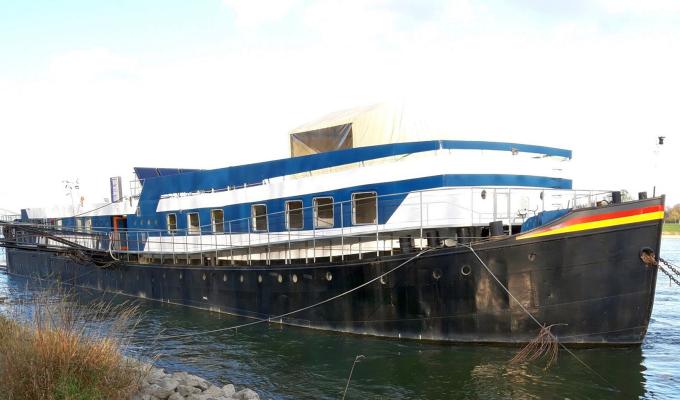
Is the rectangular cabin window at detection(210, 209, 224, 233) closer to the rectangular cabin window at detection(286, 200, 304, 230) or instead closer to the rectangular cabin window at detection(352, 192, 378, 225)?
the rectangular cabin window at detection(286, 200, 304, 230)

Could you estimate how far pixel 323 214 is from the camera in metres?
15.4

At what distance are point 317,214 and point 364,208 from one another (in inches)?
56.9

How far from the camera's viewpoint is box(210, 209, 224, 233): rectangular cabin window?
1831 cm

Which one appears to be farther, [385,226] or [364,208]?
[364,208]

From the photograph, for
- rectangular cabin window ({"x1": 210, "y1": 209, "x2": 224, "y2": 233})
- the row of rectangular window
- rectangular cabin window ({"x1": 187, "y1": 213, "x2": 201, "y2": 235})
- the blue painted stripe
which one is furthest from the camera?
rectangular cabin window ({"x1": 187, "y1": 213, "x2": 201, "y2": 235})

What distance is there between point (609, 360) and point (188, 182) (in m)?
14.8

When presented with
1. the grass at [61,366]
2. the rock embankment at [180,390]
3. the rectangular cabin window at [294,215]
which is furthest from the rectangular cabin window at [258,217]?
the grass at [61,366]

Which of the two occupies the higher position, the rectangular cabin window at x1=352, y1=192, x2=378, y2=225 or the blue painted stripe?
the blue painted stripe

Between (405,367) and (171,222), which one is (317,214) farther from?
(171,222)

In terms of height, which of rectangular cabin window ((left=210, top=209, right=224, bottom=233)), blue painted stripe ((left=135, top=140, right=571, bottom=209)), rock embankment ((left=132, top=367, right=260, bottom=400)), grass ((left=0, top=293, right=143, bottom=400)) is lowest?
rock embankment ((left=132, top=367, right=260, bottom=400))

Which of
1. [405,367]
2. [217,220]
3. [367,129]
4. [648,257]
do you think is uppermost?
[367,129]

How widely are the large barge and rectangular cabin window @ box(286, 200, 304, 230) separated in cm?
6

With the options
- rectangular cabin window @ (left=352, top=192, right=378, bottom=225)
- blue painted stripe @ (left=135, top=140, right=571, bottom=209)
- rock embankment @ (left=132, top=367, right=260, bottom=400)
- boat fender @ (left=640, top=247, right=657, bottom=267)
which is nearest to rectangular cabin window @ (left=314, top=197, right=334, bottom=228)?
rectangular cabin window @ (left=352, top=192, right=378, bottom=225)

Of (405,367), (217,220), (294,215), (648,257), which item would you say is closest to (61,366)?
(405,367)
